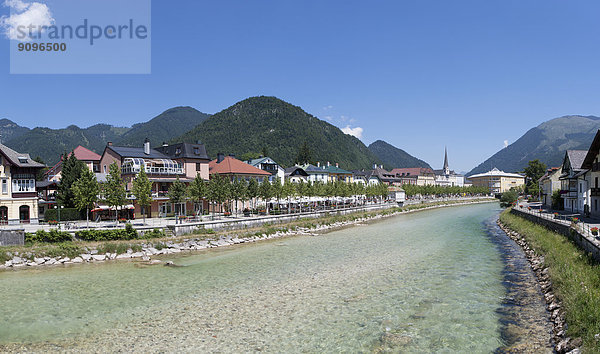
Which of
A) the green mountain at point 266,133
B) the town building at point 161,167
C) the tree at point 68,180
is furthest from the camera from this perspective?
the green mountain at point 266,133

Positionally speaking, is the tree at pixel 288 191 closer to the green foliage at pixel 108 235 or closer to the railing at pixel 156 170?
Result: the railing at pixel 156 170

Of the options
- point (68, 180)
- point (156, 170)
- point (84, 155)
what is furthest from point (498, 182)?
point (68, 180)

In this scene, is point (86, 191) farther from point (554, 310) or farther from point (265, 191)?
point (554, 310)

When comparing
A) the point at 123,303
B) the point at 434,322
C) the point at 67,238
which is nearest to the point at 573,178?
the point at 434,322

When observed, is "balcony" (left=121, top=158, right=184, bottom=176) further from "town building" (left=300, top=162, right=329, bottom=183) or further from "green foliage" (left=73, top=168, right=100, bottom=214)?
"town building" (left=300, top=162, right=329, bottom=183)

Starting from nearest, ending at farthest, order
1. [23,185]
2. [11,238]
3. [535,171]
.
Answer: [11,238] < [23,185] < [535,171]

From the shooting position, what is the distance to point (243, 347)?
40.6ft

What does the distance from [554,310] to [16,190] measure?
152 ft

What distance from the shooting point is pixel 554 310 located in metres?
14.7

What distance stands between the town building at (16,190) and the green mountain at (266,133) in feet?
333

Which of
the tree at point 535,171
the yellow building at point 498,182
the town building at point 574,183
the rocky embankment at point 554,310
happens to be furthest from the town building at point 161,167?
the yellow building at point 498,182

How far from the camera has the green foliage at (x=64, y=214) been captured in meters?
38.9

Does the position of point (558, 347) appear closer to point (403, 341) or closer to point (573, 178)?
point (403, 341)

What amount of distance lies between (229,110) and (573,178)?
156 m
